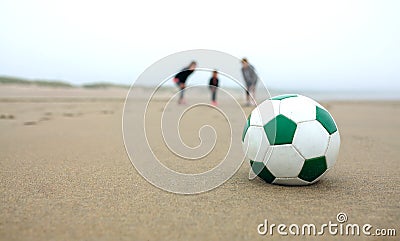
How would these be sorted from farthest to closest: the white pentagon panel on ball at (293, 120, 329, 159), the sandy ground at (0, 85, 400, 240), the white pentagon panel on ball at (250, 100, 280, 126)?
the white pentagon panel on ball at (250, 100, 280, 126) → the white pentagon panel on ball at (293, 120, 329, 159) → the sandy ground at (0, 85, 400, 240)

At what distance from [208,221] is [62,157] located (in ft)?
6.94

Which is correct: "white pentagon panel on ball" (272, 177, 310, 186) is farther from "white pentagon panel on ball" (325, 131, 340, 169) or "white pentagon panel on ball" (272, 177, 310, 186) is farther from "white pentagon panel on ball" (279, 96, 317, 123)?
"white pentagon panel on ball" (279, 96, 317, 123)

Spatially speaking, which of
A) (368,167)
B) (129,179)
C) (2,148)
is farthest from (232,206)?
(2,148)

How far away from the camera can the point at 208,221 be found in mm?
Answer: 1774

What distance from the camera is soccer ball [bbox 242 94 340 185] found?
89.7 inches

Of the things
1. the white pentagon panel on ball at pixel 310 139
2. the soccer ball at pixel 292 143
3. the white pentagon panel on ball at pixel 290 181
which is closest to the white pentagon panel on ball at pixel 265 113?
the soccer ball at pixel 292 143

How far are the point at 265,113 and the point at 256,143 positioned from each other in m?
0.21

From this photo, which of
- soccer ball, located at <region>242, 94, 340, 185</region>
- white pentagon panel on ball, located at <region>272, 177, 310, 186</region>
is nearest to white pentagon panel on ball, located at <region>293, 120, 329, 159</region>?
soccer ball, located at <region>242, 94, 340, 185</region>

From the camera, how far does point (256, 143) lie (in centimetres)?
237

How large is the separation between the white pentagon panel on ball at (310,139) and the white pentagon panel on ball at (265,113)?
0.63 feet

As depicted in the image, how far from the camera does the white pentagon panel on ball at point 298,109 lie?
2336 millimetres

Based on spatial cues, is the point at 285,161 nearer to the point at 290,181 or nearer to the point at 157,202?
the point at 290,181

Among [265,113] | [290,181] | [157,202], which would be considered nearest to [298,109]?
[265,113]

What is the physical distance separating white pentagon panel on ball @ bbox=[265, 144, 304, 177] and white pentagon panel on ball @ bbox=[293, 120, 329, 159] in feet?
0.14
